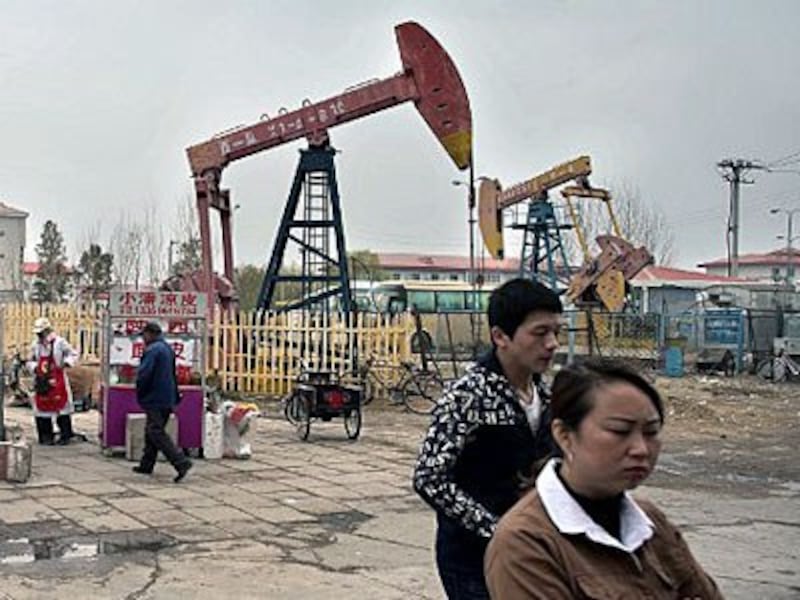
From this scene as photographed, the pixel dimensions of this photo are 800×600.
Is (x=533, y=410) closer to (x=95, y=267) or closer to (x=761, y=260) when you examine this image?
(x=95, y=267)

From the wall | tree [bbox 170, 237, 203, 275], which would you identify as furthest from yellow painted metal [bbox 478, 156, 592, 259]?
the wall

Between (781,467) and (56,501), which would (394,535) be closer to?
(56,501)

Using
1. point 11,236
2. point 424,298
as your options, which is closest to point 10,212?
point 11,236

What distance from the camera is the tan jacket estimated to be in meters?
2.41

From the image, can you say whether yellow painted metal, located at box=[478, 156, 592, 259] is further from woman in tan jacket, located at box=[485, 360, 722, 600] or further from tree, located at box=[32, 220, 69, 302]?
woman in tan jacket, located at box=[485, 360, 722, 600]

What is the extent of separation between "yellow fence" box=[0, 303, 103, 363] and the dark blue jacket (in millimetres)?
10201

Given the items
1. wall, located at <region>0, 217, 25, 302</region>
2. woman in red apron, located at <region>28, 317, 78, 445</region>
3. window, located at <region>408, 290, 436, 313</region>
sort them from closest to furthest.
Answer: woman in red apron, located at <region>28, 317, 78, 445</region>
window, located at <region>408, 290, 436, 313</region>
wall, located at <region>0, 217, 25, 302</region>

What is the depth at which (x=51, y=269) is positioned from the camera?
206ft

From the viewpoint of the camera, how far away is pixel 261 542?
950 centimetres

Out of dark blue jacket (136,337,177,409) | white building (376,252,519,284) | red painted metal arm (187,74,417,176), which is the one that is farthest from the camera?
white building (376,252,519,284)

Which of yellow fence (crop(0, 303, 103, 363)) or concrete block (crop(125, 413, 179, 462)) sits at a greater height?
yellow fence (crop(0, 303, 103, 363))

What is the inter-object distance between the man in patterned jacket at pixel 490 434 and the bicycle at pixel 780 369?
31.5 meters

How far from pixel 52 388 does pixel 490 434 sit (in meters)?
11.9

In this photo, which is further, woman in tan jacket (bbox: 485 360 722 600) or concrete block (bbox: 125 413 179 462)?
concrete block (bbox: 125 413 179 462)
